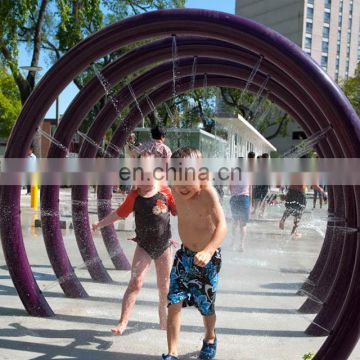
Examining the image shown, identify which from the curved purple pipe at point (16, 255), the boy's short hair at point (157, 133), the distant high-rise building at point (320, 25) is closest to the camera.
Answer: the curved purple pipe at point (16, 255)

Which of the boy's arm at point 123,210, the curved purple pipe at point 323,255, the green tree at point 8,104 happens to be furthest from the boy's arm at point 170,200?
the green tree at point 8,104

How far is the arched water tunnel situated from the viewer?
A: 3.81 m

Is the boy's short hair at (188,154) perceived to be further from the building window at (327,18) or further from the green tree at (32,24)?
the building window at (327,18)

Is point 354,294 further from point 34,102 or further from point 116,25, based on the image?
point 34,102

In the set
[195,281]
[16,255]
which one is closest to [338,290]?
[195,281]

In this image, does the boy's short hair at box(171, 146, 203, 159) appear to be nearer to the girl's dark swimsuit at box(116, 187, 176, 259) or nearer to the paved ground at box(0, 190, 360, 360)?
the girl's dark swimsuit at box(116, 187, 176, 259)

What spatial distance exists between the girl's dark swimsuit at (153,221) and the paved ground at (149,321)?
0.76 meters

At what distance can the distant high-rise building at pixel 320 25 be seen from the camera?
88562mm

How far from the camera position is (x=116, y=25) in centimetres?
448

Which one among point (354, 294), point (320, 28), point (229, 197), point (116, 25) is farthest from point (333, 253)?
point (320, 28)

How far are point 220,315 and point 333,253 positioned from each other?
1.21 metres

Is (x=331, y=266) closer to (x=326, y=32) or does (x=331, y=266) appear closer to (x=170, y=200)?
(x=170, y=200)

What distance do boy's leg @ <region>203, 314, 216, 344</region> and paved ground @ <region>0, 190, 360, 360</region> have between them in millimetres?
201

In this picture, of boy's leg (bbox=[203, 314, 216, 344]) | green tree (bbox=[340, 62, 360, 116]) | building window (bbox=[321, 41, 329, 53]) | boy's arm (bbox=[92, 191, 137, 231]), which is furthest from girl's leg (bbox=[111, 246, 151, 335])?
building window (bbox=[321, 41, 329, 53])
